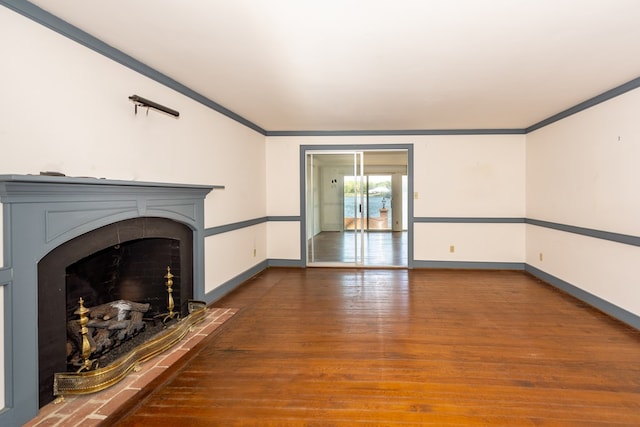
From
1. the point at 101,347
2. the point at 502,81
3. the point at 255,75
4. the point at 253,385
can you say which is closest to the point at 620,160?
the point at 502,81

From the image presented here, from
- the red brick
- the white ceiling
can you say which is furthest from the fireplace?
the white ceiling

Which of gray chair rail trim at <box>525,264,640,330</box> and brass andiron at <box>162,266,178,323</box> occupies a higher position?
brass andiron at <box>162,266,178,323</box>

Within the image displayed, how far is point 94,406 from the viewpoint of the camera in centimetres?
211

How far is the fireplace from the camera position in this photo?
2.11 metres

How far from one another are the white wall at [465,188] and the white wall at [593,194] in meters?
0.49

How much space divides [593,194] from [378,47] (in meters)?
3.30

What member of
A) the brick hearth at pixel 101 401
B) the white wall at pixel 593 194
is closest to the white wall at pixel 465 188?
the white wall at pixel 593 194

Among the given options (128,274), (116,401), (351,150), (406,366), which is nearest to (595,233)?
(406,366)

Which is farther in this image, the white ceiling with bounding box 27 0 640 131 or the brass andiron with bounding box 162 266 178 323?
the brass andiron with bounding box 162 266 178 323

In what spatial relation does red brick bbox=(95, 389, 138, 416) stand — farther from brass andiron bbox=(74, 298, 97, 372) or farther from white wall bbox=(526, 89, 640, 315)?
white wall bbox=(526, 89, 640, 315)

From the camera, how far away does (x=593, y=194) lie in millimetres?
4051

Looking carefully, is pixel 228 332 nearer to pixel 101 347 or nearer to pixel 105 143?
pixel 101 347

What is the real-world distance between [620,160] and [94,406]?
5163 millimetres

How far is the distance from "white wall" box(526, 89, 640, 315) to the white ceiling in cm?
44
